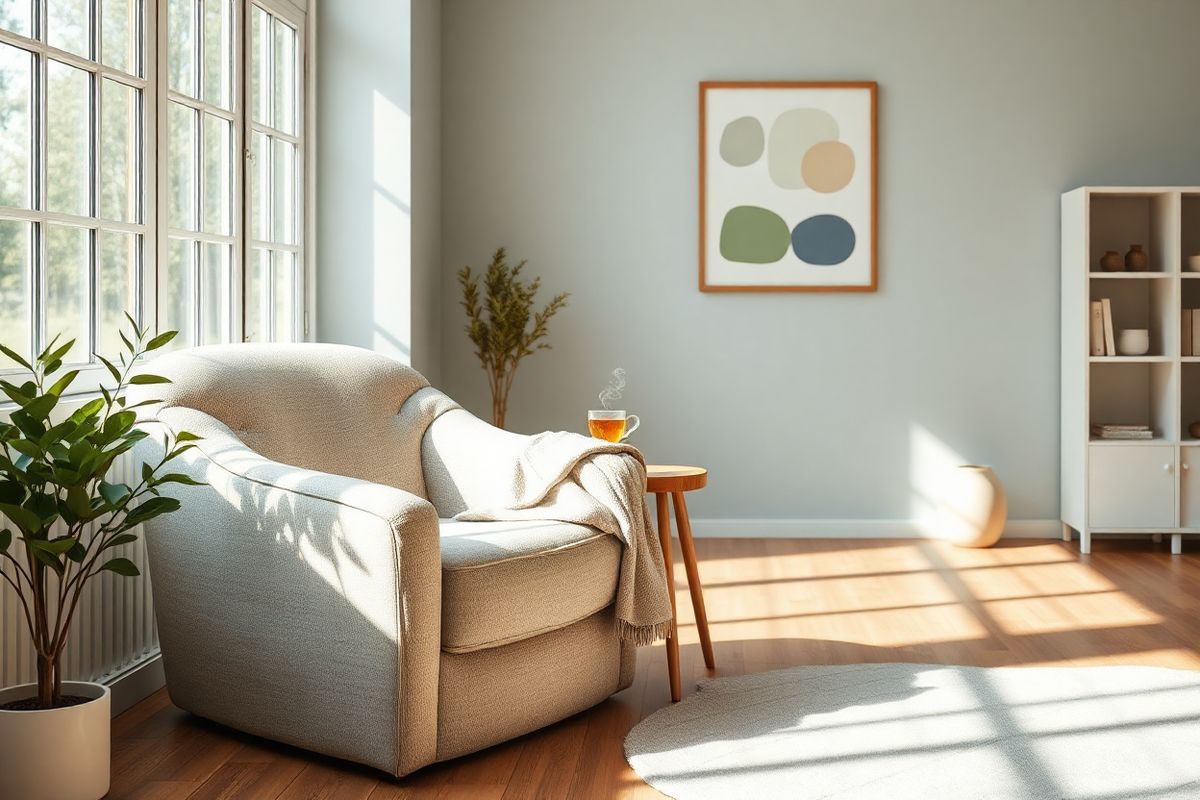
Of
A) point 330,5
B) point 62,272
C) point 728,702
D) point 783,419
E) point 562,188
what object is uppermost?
point 330,5

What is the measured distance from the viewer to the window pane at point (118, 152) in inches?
117

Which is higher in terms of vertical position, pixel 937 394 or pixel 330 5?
pixel 330 5

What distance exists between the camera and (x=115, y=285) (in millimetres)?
3057

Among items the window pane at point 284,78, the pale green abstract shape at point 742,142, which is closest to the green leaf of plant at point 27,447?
the window pane at point 284,78

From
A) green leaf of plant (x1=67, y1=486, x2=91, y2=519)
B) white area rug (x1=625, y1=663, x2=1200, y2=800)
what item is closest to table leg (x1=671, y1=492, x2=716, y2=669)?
white area rug (x1=625, y1=663, x2=1200, y2=800)

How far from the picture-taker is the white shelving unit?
4.87 meters

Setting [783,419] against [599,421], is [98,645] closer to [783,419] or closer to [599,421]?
[599,421]

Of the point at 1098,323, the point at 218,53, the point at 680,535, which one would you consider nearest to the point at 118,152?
the point at 218,53

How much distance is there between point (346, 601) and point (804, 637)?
5.52ft

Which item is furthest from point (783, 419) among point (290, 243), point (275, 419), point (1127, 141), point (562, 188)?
point (275, 419)

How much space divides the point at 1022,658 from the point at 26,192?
2.78 meters

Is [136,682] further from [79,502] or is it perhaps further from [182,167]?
[182,167]

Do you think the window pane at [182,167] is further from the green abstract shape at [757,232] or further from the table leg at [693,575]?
the green abstract shape at [757,232]

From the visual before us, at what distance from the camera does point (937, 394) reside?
521 cm
